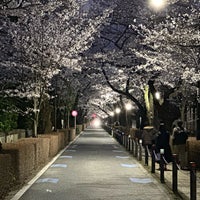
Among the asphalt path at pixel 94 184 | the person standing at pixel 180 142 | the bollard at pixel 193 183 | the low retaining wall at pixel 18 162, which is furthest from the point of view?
the person standing at pixel 180 142

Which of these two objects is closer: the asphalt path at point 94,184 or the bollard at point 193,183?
the bollard at point 193,183

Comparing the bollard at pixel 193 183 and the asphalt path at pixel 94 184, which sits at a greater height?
the bollard at pixel 193 183

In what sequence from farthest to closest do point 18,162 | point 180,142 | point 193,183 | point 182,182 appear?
point 180,142
point 182,182
point 18,162
point 193,183

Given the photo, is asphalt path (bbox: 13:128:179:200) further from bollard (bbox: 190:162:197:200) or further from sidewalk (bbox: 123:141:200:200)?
bollard (bbox: 190:162:197:200)

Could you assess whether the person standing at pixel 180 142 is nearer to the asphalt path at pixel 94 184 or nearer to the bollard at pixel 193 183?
the asphalt path at pixel 94 184

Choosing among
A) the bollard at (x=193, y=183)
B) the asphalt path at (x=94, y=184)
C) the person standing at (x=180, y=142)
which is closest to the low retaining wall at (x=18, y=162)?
the asphalt path at (x=94, y=184)

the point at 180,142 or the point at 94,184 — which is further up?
the point at 180,142

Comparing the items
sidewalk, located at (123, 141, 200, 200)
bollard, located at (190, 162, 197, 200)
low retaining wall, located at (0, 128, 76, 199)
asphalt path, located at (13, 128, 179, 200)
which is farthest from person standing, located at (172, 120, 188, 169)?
bollard, located at (190, 162, 197, 200)

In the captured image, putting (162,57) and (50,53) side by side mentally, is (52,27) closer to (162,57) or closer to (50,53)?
(50,53)

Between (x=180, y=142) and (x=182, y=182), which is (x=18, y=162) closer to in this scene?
(x=182, y=182)

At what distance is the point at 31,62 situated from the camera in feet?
77.6

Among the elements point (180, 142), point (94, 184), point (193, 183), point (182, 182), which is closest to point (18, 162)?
point (94, 184)

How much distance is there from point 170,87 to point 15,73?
10440 mm

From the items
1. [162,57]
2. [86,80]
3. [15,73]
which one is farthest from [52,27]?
[86,80]
